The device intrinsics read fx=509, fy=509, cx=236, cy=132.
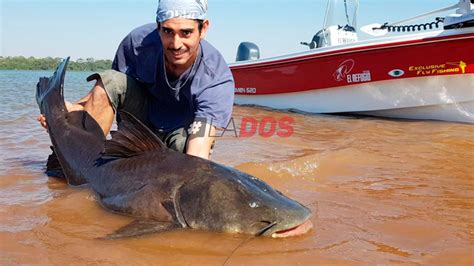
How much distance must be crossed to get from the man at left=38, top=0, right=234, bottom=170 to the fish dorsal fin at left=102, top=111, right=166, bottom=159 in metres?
0.37

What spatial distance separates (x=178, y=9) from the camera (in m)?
3.20

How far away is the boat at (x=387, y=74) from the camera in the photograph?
7086 millimetres

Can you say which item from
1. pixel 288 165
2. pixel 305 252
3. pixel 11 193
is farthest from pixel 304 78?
pixel 305 252

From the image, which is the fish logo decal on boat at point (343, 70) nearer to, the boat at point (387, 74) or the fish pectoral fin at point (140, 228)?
the boat at point (387, 74)

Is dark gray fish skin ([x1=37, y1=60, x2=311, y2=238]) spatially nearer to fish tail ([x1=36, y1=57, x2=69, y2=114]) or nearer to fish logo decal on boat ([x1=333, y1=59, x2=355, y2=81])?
fish tail ([x1=36, y1=57, x2=69, y2=114])

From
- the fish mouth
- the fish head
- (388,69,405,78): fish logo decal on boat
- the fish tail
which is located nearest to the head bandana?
the fish tail

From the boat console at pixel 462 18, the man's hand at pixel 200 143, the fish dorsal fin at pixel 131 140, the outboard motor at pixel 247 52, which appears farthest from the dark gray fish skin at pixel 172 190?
the outboard motor at pixel 247 52

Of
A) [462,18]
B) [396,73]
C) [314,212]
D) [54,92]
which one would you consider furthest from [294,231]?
[396,73]

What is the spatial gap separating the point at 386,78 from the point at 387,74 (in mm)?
69

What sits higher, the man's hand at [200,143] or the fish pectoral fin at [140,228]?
the man's hand at [200,143]

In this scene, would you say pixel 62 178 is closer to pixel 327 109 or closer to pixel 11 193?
pixel 11 193

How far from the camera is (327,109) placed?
885 centimetres

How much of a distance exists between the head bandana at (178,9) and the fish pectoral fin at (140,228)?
4.39 feet

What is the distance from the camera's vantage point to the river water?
2.21 m
